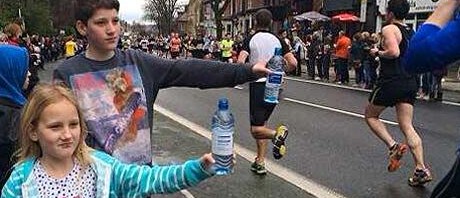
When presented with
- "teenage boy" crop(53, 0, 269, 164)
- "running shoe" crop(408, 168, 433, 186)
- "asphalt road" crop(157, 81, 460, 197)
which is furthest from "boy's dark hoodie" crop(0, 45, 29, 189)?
"running shoe" crop(408, 168, 433, 186)

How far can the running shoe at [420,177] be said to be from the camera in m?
6.30

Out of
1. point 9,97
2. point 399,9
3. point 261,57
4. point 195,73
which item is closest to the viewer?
point 195,73

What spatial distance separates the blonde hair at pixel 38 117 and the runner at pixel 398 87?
416 cm

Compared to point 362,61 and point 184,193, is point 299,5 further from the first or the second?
point 184,193

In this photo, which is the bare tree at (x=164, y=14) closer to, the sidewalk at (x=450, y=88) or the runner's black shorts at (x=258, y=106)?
the sidewalk at (x=450, y=88)

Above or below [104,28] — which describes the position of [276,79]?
below

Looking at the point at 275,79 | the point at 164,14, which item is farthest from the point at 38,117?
the point at 164,14

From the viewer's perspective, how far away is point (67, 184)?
→ 8.47 feet

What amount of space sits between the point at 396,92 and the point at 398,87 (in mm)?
54

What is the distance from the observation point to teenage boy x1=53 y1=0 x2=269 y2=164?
3.22 metres

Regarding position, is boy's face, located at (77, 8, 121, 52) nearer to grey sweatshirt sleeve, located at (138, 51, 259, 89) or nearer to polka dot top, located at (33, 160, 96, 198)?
grey sweatshirt sleeve, located at (138, 51, 259, 89)

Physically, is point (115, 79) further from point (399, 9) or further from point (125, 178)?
point (399, 9)

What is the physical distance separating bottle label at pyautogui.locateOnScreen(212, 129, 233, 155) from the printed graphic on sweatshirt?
93 centimetres

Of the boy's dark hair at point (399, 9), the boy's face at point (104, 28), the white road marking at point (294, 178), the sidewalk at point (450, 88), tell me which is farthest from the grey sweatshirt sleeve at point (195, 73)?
the sidewalk at point (450, 88)
